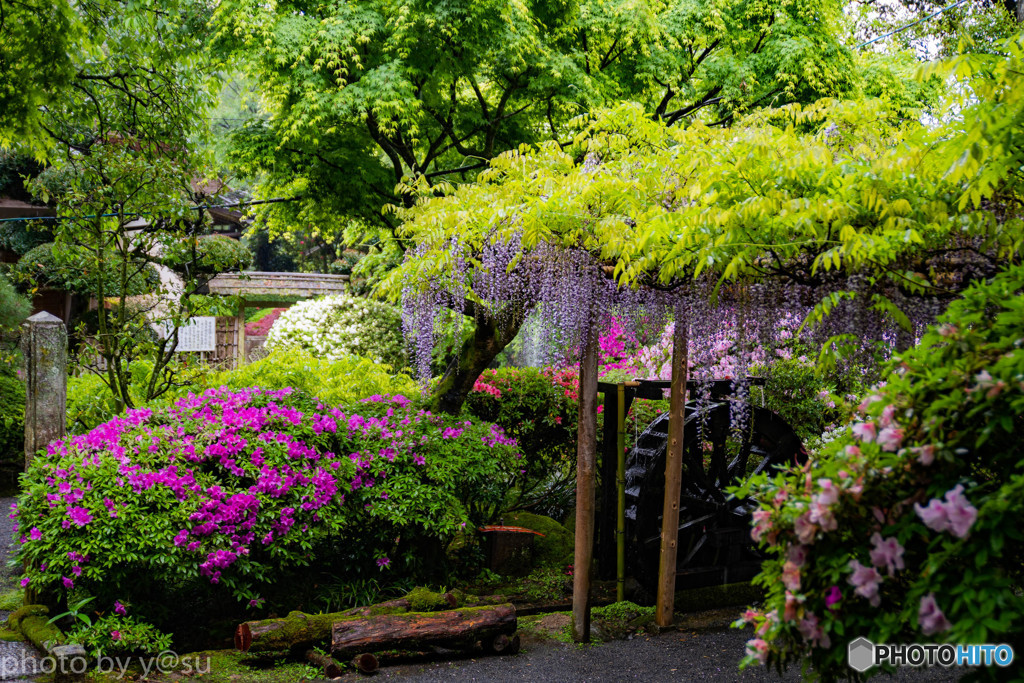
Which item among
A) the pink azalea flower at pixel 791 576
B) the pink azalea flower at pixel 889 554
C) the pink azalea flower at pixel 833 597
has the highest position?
the pink azalea flower at pixel 889 554

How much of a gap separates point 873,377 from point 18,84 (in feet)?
27.8

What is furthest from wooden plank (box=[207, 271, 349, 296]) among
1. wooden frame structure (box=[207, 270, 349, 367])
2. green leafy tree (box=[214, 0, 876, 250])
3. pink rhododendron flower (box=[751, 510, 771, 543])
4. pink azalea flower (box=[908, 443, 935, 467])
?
pink azalea flower (box=[908, 443, 935, 467])

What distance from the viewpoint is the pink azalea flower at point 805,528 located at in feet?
7.28

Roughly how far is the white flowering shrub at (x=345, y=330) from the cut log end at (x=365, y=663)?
29.3 feet

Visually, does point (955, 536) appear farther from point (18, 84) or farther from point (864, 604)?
point (18, 84)

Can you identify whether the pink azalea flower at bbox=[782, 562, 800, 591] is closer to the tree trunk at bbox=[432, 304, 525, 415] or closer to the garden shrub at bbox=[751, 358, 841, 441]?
the tree trunk at bbox=[432, 304, 525, 415]

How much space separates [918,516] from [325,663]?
3.63 metres

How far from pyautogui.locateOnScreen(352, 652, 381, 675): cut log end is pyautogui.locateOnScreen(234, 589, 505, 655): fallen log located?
298 millimetres

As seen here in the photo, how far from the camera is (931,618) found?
6.63 feet

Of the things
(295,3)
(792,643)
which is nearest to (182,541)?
Answer: (792,643)

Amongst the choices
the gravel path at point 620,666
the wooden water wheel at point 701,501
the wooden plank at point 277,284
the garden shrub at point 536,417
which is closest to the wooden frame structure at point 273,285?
the wooden plank at point 277,284

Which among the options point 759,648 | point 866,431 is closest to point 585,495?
point 759,648

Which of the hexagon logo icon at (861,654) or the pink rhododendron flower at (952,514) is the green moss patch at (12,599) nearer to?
the hexagon logo icon at (861,654)

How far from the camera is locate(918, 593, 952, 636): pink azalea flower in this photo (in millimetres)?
2012
